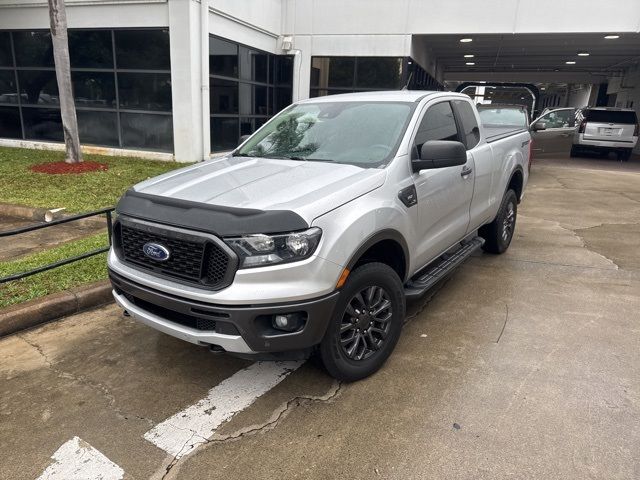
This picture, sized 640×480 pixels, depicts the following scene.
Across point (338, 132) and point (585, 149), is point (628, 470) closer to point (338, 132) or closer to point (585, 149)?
point (338, 132)

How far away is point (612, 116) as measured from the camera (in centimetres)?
1788

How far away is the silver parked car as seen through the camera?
58.3 ft

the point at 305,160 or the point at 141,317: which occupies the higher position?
the point at 305,160

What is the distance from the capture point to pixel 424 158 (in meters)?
3.46

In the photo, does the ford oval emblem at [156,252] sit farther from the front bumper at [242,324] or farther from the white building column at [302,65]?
the white building column at [302,65]

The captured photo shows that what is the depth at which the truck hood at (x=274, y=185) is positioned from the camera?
9.10 feet

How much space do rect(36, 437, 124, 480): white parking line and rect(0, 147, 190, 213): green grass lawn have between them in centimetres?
557

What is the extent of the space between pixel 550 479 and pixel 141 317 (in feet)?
8.04

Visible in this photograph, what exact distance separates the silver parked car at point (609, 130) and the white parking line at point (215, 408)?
18771mm

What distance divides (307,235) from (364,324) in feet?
2.76

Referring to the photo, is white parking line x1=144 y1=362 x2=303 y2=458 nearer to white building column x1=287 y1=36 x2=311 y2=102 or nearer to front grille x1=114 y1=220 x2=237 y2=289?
front grille x1=114 y1=220 x2=237 y2=289

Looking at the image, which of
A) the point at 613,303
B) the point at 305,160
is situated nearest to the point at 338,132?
the point at 305,160

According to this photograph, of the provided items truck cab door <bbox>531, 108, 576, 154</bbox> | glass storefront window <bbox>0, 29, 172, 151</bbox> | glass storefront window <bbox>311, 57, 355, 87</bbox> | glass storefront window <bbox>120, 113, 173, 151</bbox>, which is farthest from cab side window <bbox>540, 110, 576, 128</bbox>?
glass storefront window <bbox>0, 29, 172, 151</bbox>

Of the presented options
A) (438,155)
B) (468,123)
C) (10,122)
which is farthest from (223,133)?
(438,155)
